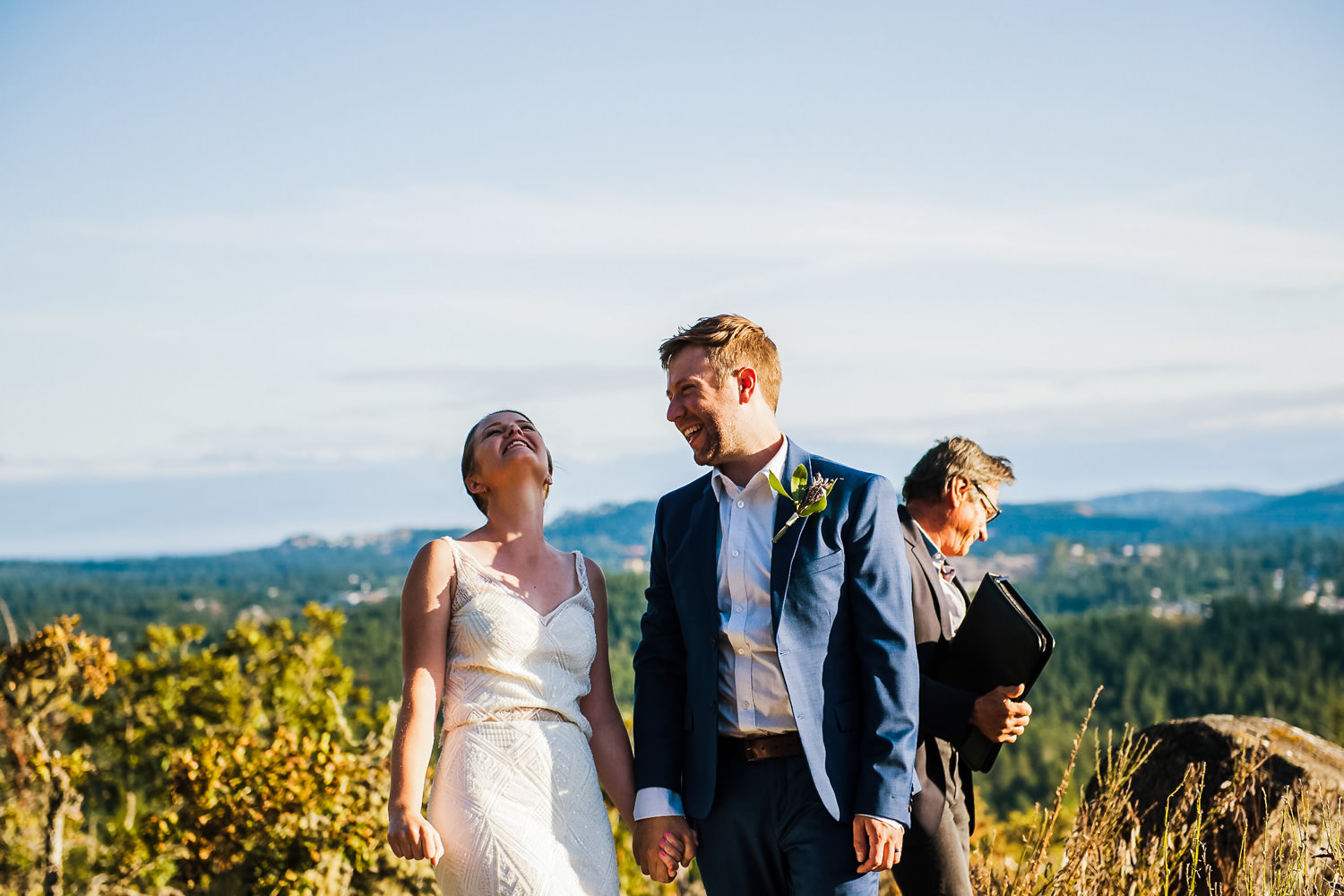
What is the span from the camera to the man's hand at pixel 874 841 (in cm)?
296

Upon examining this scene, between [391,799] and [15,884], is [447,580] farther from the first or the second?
[15,884]

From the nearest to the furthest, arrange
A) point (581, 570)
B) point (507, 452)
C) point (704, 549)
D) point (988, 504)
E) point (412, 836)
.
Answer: point (412, 836) < point (704, 549) < point (507, 452) < point (581, 570) < point (988, 504)

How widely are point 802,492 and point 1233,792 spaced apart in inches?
67.5

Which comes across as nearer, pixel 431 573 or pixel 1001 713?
pixel 1001 713

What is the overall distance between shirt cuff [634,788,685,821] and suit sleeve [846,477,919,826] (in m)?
0.50

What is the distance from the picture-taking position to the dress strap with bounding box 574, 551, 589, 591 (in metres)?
3.72

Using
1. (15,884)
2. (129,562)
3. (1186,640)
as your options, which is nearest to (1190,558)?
(1186,640)

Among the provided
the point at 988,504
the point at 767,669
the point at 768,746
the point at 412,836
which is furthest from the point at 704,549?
the point at 988,504

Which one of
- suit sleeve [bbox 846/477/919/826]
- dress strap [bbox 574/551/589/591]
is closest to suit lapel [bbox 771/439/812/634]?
suit sleeve [bbox 846/477/919/826]

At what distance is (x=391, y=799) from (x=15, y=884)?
24.2 feet

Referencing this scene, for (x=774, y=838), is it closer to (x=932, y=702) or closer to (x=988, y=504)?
(x=932, y=702)

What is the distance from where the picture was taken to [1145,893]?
3.62m

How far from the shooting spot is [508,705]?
3.41 m

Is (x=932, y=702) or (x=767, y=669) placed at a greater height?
(x=767, y=669)
